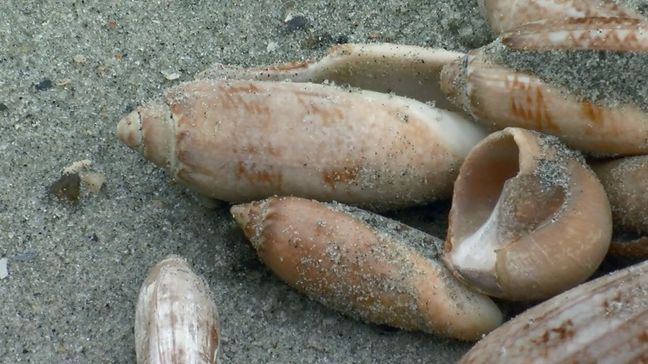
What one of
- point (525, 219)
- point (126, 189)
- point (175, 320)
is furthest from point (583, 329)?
point (126, 189)

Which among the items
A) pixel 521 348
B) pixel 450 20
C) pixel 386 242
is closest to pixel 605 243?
pixel 521 348

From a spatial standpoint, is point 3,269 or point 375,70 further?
point 375,70

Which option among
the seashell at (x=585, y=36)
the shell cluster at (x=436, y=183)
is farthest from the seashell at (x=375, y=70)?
the seashell at (x=585, y=36)

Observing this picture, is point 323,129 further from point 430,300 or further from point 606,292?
point 606,292

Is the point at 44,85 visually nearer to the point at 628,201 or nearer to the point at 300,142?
the point at 300,142

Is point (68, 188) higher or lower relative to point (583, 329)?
lower

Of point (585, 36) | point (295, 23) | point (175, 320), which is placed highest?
A: point (585, 36)

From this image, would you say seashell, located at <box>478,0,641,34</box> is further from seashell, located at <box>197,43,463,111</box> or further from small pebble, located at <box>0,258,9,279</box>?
small pebble, located at <box>0,258,9,279</box>

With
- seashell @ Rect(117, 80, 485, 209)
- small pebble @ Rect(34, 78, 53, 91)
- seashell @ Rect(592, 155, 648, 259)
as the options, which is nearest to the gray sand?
small pebble @ Rect(34, 78, 53, 91)
